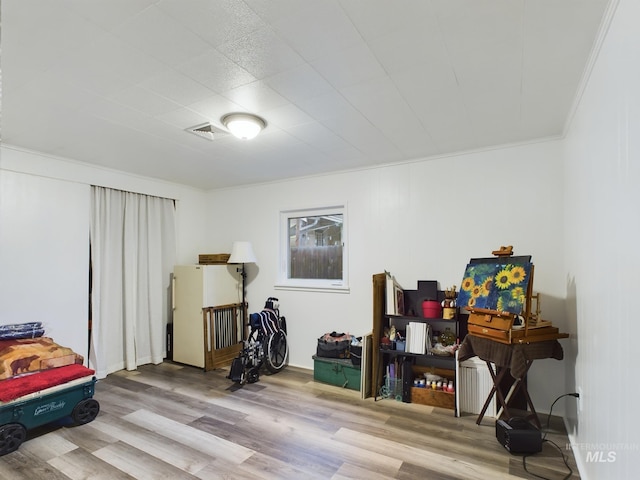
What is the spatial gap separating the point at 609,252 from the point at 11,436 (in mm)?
3840

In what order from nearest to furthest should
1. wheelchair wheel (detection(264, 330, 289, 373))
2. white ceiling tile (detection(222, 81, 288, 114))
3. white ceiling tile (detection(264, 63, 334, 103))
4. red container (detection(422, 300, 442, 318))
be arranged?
white ceiling tile (detection(264, 63, 334, 103)) → white ceiling tile (detection(222, 81, 288, 114)) → red container (detection(422, 300, 442, 318)) → wheelchair wheel (detection(264, 330, 289, 373))

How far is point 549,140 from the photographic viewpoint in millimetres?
3047

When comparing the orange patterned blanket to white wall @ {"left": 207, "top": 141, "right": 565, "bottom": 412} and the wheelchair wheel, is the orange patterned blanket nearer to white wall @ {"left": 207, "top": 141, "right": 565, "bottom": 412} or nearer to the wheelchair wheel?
the wheelchair wheel

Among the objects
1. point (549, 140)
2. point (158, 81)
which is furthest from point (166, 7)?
point (549, 140)

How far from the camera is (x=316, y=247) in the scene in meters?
4.47

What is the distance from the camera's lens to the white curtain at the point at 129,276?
3.98m

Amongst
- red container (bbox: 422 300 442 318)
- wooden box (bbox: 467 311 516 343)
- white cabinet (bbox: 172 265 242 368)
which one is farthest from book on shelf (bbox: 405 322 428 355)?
white cabinet (bbox: 172 265 242 368)

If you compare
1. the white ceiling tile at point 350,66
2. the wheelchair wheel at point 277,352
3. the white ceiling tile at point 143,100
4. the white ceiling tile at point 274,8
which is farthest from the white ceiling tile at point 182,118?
the wheelchair wheel at point 277,352

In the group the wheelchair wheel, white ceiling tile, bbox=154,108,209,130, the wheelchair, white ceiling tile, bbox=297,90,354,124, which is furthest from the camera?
the wheelchair wheel

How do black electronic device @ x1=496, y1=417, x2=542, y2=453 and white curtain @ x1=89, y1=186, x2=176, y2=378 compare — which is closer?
black electronic device @ x1=496, y1=417, x2=542, y2=453

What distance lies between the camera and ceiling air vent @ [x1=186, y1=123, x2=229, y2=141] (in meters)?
2.81

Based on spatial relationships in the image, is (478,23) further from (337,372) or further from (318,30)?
(337,372)

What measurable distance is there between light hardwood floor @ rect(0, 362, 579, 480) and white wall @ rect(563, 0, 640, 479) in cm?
71

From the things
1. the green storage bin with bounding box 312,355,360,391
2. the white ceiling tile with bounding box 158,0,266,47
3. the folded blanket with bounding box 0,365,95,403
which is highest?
the white ceiling tile with bounding box 158,0,266,47
